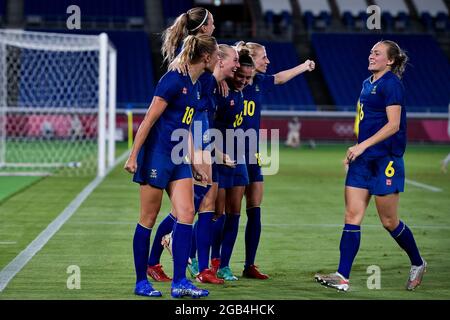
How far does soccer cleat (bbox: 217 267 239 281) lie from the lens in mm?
8406

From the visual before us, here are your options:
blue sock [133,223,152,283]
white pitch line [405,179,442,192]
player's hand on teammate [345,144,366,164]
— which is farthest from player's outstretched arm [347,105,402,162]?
white pitch line [405,179,442,192]

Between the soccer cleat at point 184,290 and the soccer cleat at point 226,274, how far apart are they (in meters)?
1.05

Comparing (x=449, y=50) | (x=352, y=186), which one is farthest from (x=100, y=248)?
(x=449, y=50)

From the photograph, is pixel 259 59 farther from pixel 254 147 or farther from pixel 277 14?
pixel 277 14

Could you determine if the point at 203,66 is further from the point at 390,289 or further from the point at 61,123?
the point at 61,123

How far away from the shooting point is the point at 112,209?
14398 millimetres

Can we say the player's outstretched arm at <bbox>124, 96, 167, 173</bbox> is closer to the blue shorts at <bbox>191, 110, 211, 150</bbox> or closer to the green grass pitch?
the blue shorts at <bbox>191, 110, 211, 150</bbox>

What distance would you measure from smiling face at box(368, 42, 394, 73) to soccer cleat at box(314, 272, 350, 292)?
1.75 metres

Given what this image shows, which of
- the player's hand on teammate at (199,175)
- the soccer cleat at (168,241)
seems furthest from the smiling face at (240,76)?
the soccer cleat at (168,241)

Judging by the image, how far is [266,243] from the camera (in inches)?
430

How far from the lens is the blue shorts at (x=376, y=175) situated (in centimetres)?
791

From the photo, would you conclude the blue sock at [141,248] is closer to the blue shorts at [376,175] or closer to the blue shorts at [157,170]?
the blue shorts at [157,170]
